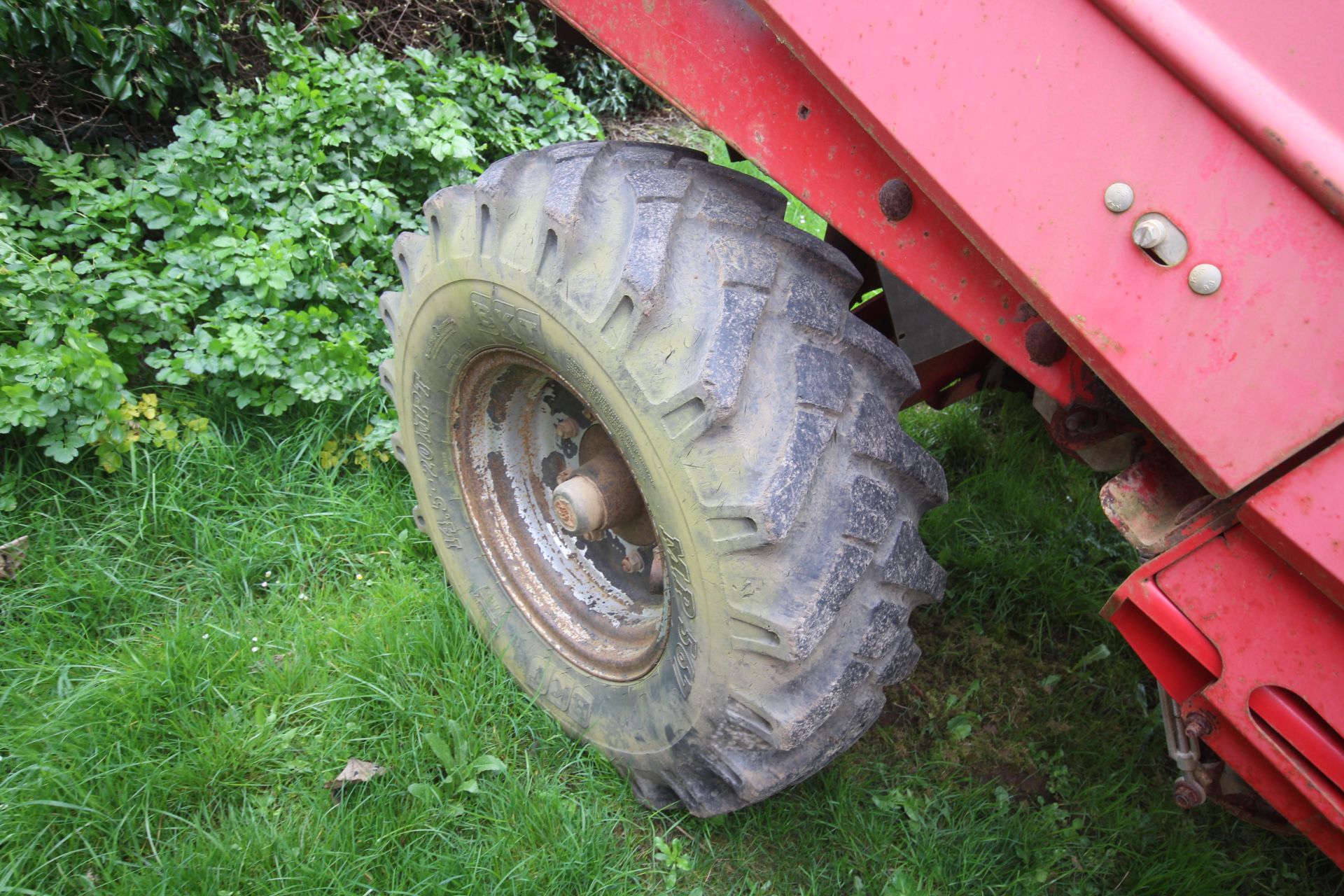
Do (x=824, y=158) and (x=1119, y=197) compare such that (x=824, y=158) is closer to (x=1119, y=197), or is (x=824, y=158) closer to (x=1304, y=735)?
(x=1119, y=197)

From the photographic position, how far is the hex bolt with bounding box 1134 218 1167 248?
3.48 ft

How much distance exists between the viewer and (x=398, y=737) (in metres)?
2.16

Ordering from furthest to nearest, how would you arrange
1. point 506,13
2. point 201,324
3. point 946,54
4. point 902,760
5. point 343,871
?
1. point 506,13
2. point 201,324
3. point 902,760
4. point 343,871
5. point 946,54

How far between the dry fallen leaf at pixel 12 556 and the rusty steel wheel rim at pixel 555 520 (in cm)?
128

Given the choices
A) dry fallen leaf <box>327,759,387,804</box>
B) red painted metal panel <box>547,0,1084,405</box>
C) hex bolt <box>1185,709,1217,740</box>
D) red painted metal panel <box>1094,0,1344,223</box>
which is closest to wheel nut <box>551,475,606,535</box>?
dry fallen leaf <box>327,759,387,804</box>

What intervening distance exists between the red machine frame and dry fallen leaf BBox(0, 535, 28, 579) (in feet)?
7.92

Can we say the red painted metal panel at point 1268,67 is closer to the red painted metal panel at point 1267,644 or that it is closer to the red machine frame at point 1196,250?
the red machine frame at point 1196,250

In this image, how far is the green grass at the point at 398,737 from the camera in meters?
1.94

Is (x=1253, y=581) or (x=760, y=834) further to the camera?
(x=760, y=834)

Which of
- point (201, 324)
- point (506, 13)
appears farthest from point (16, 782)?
point (506, 13)

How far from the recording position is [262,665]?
231 centimetres

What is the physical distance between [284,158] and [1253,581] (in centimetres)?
303

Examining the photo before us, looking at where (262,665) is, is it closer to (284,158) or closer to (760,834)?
(760,834)

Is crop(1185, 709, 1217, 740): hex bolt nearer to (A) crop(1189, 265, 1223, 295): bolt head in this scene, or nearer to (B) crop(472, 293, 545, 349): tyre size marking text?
(A) crop(1189, 265, 1223, 295): bolt head
